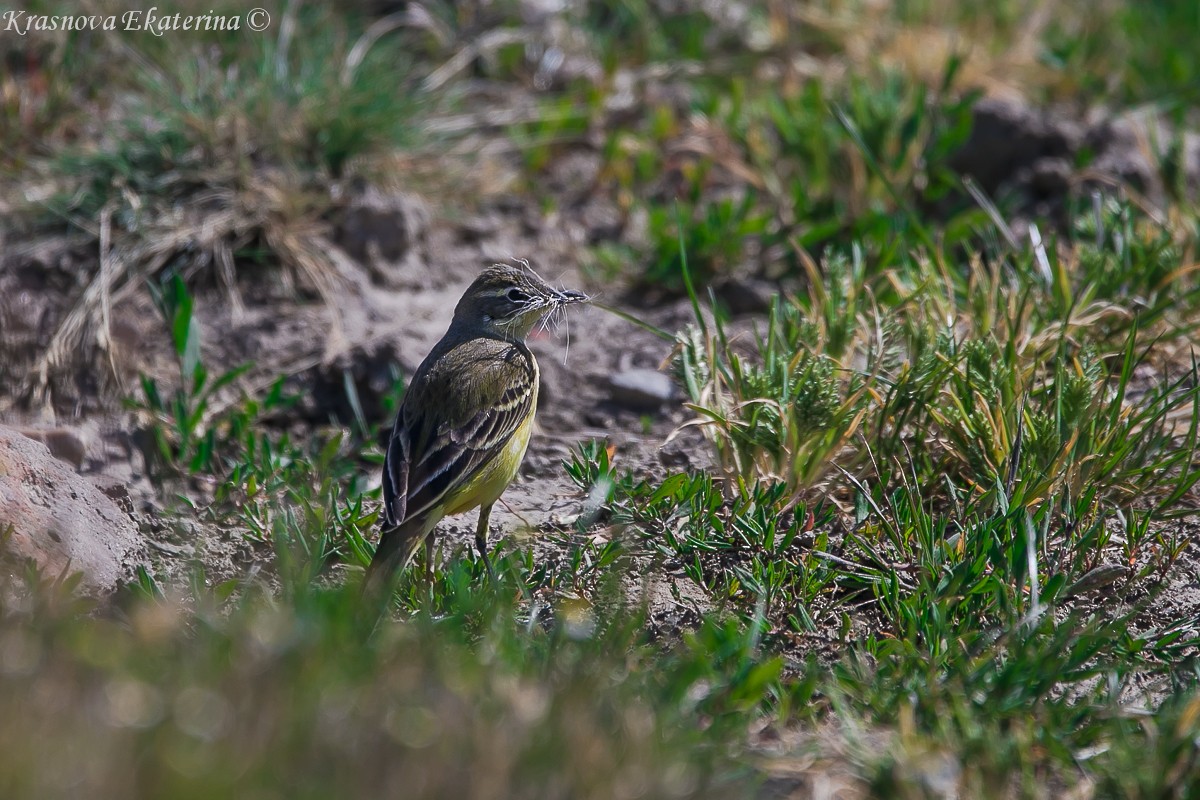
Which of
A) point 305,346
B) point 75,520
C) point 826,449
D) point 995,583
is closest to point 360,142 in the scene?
point 305,346

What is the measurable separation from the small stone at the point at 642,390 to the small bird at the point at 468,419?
710mm

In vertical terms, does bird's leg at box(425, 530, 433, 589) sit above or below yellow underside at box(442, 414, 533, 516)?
below

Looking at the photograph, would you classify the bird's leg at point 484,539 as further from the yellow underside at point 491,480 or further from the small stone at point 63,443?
the small stone at point 63,443

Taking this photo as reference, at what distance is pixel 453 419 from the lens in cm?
481

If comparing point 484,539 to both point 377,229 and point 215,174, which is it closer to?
point 377,229

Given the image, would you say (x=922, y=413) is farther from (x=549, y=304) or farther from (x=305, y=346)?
(x=305, y=346)

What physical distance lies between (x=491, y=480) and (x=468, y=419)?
0.85ft

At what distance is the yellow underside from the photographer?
185 inches

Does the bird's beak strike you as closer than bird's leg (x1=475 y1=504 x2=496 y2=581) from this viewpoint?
No

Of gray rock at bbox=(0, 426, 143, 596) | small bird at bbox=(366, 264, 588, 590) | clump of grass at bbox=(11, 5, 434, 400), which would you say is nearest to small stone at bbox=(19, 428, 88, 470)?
gray rock at bbox=(0, 426, 143, 596)

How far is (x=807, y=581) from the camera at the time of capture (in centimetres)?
436

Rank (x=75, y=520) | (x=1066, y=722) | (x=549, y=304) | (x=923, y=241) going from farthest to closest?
(x=923, y=241) < (x=549, y=304) < (x=75, y=520) < (x=1066, y=722)

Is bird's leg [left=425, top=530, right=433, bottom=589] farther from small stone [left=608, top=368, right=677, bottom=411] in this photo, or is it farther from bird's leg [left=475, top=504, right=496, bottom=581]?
small stone [left=608, top=368, right=677, bottom=411]

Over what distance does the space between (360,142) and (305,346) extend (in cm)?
128
